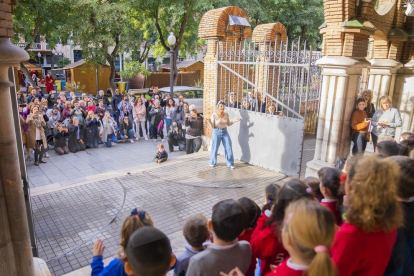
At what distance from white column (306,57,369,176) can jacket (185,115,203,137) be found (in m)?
3.91

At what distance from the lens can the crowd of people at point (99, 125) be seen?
31.3ft

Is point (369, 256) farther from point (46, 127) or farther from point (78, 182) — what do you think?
point (46, 127)

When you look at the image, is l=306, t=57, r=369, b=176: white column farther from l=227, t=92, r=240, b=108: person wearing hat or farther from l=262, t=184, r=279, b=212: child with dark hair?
l=262, t=184, r=279, b=212: child with dark hair

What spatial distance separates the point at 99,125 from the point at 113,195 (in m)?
5.22

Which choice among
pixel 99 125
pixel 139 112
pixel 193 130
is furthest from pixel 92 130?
pixel 193 130

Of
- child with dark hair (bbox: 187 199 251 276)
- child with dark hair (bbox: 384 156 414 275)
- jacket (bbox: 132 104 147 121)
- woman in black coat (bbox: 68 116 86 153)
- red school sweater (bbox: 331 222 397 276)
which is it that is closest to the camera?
red school sweater (bbox: 331 222 397 276)

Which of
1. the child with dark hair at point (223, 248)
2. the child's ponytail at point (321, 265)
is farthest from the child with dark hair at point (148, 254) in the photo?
the child's ponytail at point (321, 265)

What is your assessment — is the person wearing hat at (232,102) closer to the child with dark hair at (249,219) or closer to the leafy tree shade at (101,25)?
the child with dark hair at (249,219)

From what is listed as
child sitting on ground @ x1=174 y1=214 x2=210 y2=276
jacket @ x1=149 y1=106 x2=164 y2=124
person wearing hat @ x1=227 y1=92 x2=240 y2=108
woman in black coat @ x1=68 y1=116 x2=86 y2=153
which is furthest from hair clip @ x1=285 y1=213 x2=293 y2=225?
jacket @ x1=149 y1=106 x2=164 y2=124

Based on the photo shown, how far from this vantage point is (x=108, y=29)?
17688 mm

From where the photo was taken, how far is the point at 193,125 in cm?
992

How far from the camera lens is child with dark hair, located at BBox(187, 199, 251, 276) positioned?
2.31m

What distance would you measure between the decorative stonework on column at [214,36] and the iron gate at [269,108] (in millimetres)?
152

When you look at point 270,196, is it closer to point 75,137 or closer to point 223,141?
point 223,141
